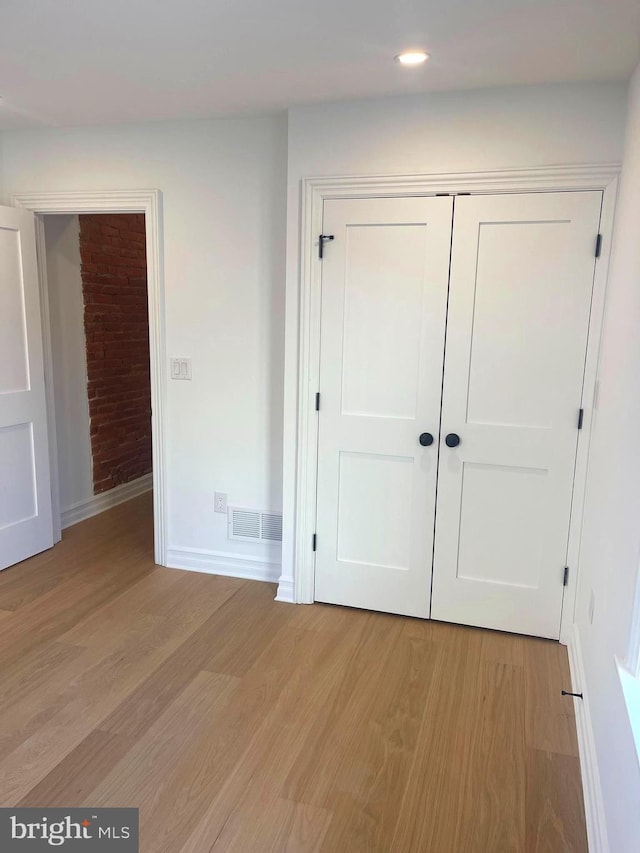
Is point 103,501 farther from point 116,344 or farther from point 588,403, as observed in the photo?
point 588,403

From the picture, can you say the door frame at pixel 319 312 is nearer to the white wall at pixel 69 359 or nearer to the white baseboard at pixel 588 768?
the white baseboard at pixel 588 768

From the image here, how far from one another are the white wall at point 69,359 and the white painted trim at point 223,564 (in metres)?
1.17

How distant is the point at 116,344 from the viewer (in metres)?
4.64

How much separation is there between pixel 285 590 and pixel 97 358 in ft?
7.71

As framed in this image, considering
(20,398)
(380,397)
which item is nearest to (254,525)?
(380,397)

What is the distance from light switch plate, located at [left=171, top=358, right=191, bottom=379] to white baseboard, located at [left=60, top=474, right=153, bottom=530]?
1543 mm

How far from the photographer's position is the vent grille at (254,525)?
3344 millimetres

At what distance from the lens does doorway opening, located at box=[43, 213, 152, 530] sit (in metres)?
4.05

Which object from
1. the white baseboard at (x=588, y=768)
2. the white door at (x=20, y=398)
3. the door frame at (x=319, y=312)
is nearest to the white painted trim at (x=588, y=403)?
the door frame at (x=319, y=312)
